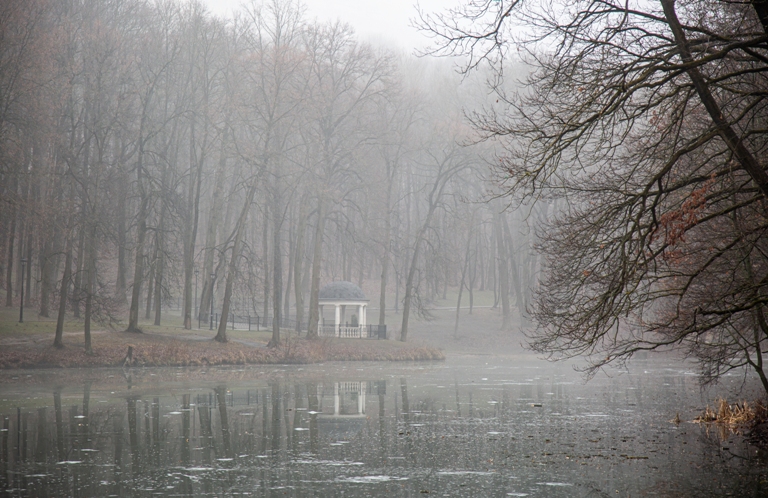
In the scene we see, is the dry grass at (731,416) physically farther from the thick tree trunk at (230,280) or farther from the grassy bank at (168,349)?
the thick tree trunk at (230,280)

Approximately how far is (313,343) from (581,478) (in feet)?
95.4

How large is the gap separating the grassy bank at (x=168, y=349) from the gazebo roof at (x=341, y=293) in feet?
16.6

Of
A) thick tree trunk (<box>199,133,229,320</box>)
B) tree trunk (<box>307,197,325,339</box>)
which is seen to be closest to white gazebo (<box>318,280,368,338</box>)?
tree trunk (<box>307,197,325,339</box>)

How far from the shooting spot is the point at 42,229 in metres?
29.8

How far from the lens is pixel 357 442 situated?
12.3m

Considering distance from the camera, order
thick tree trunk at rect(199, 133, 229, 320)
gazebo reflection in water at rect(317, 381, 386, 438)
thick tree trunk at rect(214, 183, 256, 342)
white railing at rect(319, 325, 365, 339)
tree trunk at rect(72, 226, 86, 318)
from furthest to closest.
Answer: white railing at rect(319, 325, 365, 339)
thick tree trunk at rect(199, 133, 229, 320)
thick tree trunk at rect(214, 183, 256, 342)
tree trunk at rect(72, 226, 86, 318)
gazebo reflection in water at rect(317, 381, 386, 438)

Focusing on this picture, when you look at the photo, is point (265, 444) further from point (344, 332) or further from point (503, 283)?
point (503, 283)

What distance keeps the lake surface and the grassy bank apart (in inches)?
192

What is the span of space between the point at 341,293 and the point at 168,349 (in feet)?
55.1

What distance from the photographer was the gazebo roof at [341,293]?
151ft

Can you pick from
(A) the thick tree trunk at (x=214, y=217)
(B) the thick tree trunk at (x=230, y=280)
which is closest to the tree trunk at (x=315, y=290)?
(B) the thick tree trunk at (x=230, y=280)

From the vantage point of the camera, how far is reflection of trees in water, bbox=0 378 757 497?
9062 mm

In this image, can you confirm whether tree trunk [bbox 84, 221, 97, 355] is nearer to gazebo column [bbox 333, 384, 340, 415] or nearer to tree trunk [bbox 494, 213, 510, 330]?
gazebo column [bbox 333, 384, 340, 415]

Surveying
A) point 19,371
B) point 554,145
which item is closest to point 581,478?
point 554,145
